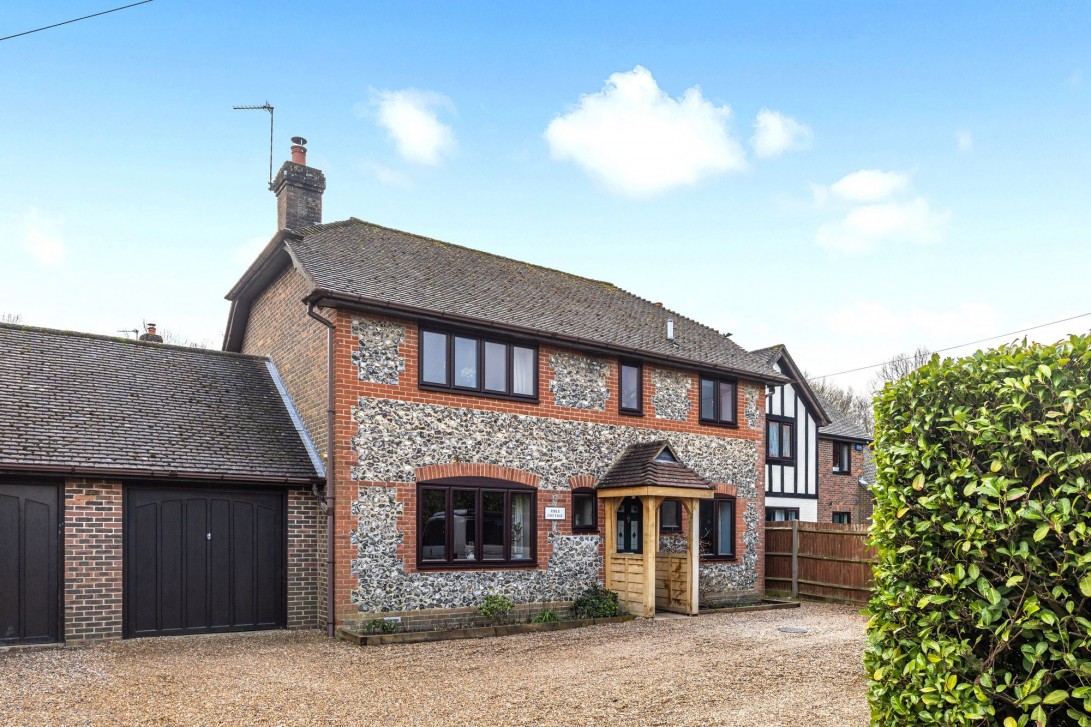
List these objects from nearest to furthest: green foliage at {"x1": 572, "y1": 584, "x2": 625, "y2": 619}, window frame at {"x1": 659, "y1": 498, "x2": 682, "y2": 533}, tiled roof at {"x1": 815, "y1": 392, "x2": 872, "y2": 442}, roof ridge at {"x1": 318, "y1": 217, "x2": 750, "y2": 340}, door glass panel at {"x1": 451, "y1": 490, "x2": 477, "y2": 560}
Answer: door glass panel at {"x1": 451, "y1": 490, "x2": 477, "y2": 560}, green foliage at {"x1": 572, "y1": 584, "x2": 625, "y2": 619}, window frame at {"x1": 659, "y1": 498, "x2": 682, "y2": 533}, roof ridge at {"x1": 318, "y1": 217, "x2": 750, "y2": 340}, tiled roof at {"x1": 815, "y1": 392, "x2": 872, "y2": 442}

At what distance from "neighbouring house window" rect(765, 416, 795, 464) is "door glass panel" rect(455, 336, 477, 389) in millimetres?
11870

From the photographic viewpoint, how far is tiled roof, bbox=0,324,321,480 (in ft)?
36.2

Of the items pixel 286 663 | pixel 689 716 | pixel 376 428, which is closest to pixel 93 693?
pixel 286 663

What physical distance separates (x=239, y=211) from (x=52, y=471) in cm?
817

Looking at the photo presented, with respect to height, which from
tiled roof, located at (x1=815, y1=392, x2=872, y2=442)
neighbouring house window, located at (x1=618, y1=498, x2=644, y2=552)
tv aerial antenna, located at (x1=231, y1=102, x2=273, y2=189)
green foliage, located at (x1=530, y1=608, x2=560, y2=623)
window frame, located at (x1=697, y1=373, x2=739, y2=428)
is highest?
tv aerial antenna, located at (x1=231, y1=102, x2=273, y2=189)

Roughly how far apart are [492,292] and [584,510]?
472 centimetres

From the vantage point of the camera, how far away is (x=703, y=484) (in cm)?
1496

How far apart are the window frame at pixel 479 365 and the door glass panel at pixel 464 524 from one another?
1.78 metres

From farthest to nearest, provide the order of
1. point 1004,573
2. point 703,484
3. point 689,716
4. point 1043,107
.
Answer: point 703,484 < point 1043,107 < point 689,716 < point 1004,573

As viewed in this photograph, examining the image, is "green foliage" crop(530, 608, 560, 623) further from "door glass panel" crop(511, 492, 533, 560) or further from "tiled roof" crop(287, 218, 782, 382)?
"tiled roof" crop(287, 218, 782, 382)

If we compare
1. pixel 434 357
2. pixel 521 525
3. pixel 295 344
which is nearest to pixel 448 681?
pixel 521 525

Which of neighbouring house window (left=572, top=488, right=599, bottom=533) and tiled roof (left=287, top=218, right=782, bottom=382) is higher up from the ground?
tiled roof (left=287, top=218, right=782, bottom=382)

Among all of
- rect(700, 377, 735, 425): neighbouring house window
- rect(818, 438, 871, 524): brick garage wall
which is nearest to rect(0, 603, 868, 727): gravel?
rect(700, 377, 735, 425): neighbouring house window

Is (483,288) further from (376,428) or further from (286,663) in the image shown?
(286,663)
